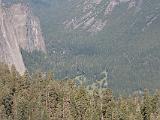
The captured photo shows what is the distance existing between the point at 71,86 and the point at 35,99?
741 inches

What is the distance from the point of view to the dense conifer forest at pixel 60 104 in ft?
459

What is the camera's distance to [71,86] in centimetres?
16162

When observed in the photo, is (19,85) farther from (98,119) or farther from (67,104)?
(98,119)

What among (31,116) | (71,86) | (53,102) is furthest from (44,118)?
(71,86)

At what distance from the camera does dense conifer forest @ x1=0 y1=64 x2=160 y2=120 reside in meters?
140

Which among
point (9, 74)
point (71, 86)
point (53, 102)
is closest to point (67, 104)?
point (53, 102)

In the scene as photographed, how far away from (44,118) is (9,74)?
2994cm

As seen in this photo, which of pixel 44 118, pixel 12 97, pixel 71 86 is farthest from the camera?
pixel 71 86

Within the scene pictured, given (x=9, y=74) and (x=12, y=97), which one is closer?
(x=12, y=97)

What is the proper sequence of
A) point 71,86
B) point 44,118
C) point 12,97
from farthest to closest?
point 71,86 < point 12,97 < point 44,118

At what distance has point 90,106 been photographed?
143 m

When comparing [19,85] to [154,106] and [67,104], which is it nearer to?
[67,104]

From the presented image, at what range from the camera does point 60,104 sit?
148500mm

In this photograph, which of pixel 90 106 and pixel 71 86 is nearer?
pixel 90 106
